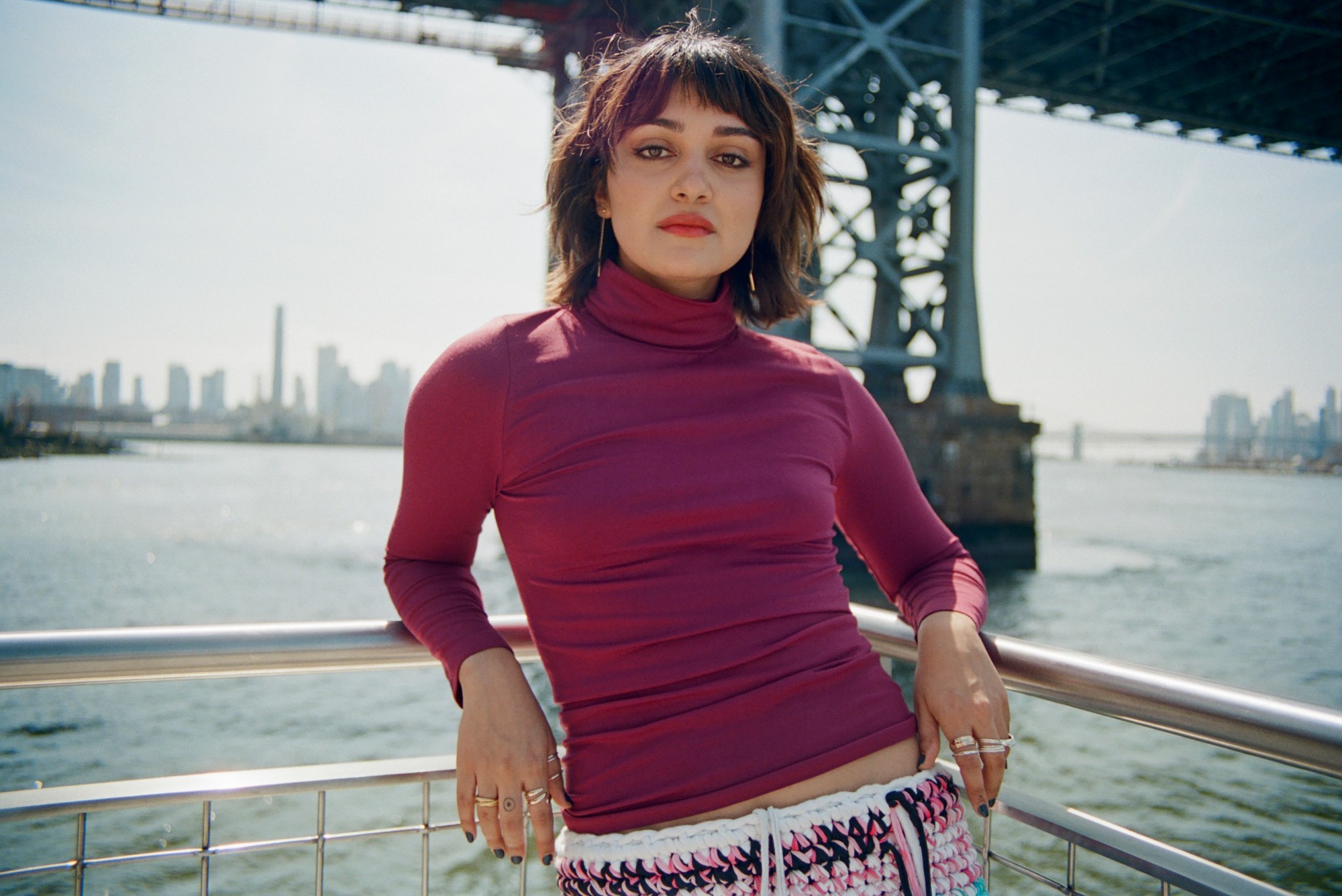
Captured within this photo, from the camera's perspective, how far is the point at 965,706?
44.1 inches

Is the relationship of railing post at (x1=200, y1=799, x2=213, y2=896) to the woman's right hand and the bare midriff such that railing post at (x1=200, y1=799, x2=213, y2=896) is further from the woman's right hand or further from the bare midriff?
the bare midriff

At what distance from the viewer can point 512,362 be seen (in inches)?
43.3

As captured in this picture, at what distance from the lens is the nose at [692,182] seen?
1.14 m

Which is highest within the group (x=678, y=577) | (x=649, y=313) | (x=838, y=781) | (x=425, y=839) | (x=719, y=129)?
(x=719, y=129)

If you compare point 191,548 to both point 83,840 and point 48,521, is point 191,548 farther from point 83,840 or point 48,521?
point 83,840

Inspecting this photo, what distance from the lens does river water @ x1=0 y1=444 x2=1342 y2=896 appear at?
5.23 meters

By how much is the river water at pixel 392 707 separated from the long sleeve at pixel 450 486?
67 cm

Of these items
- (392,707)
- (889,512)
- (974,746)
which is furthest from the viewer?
(392,707)

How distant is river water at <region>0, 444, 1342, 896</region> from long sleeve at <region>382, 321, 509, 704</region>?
2.20ft

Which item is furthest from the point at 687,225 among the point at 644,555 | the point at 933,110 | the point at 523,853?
the point at 933,110

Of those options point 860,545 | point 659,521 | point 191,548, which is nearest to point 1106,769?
point 860,545

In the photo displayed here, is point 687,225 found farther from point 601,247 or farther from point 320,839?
point 320,839

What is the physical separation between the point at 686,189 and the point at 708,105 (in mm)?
117

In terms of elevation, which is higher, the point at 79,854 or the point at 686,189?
the point at 686,189
